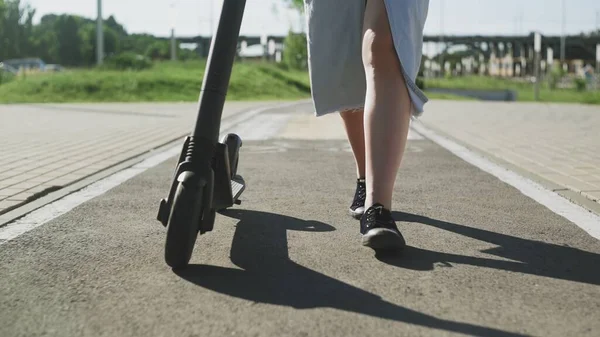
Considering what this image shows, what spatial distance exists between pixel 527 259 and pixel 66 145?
644 centimetres

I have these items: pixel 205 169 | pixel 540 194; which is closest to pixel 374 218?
pixel 205 169

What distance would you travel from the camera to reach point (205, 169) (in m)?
3.22

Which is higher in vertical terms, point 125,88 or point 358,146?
point 125,88

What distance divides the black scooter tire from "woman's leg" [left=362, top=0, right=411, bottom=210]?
0.89 m

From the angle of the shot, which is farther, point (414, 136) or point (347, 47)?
point (414, 136)

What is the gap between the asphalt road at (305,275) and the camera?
8.47ft

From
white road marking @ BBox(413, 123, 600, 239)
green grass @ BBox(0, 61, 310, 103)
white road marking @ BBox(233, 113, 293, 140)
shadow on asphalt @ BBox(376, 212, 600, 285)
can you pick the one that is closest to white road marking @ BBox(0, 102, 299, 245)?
shadow on asphalt @ BBox(376, 212, 600, 285)

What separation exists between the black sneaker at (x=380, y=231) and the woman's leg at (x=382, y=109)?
63 millimetres

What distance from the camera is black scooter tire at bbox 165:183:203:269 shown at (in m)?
3.10

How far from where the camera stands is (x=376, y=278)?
313cm

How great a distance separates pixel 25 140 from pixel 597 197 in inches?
258

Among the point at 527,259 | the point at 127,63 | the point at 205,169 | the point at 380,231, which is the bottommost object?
the point at 527,259

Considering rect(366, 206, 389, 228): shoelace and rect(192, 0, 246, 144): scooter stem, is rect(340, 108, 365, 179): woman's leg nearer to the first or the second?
rect(366, 206, 389, 228): shoelace

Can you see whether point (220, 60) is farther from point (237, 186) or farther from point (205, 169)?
Answer: point (237, 186)
